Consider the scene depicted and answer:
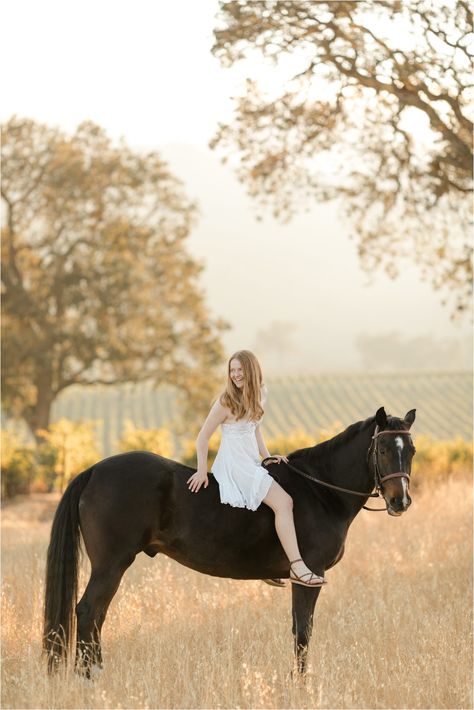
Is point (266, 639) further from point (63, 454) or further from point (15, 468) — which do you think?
point (15, 468)

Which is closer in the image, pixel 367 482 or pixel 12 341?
pixel 367 482

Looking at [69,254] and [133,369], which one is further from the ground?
[69,254]

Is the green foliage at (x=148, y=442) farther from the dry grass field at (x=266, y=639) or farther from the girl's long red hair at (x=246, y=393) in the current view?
the girl's long red hair at (x=246, y=393)

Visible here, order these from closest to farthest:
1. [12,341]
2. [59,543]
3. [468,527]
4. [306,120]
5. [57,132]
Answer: [59,543] < [468,527] < [306,120] < [12,341] < [57,132]

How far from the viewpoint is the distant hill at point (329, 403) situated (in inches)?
2687

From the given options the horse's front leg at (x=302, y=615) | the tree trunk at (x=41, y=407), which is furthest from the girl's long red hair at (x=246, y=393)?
the tree trunk at (x=41, y=407)

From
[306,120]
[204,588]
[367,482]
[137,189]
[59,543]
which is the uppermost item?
[137,189]

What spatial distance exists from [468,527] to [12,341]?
16.6 meters

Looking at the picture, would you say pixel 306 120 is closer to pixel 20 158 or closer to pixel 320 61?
pixel 320 61

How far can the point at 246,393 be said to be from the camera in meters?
6.23

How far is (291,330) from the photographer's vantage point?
536 ft

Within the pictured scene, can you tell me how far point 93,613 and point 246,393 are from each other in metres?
2.03

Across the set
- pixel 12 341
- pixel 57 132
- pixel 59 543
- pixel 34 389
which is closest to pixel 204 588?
pixel 59 543

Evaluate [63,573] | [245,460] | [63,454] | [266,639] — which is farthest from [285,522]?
[63,454]
